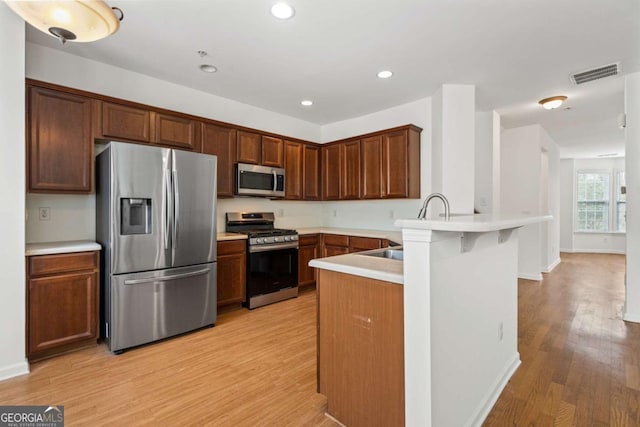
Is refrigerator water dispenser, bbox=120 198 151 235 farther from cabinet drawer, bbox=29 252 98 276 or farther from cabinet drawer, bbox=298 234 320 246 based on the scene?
cabinet drawer, bbox=298 234 320 246

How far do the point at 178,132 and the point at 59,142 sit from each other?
1053 mm

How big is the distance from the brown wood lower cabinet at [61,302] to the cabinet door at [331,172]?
3.19m

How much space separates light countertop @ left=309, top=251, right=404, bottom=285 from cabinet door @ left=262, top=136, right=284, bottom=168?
2762 millimetres

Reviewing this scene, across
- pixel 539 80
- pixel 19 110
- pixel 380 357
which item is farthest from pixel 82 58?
pixel 539 80

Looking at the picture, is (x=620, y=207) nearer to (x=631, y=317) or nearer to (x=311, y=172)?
(x=631, y=317)

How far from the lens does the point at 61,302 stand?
2.48 m

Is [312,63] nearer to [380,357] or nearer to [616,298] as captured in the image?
[380,357]

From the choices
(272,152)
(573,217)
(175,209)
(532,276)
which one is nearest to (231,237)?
(175,209)

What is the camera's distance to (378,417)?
60.6 inches

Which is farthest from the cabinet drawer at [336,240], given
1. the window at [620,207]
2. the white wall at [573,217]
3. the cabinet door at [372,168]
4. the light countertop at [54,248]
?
the window at [620,207]

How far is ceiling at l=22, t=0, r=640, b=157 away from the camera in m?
2.21

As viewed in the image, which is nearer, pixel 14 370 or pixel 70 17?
pixel 70 17

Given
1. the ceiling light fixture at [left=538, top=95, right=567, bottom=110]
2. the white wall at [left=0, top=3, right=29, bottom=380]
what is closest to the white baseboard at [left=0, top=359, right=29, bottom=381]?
the white wall at [left=0, top=3, right=29, bottom=380]

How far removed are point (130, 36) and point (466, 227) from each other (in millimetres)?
3010
